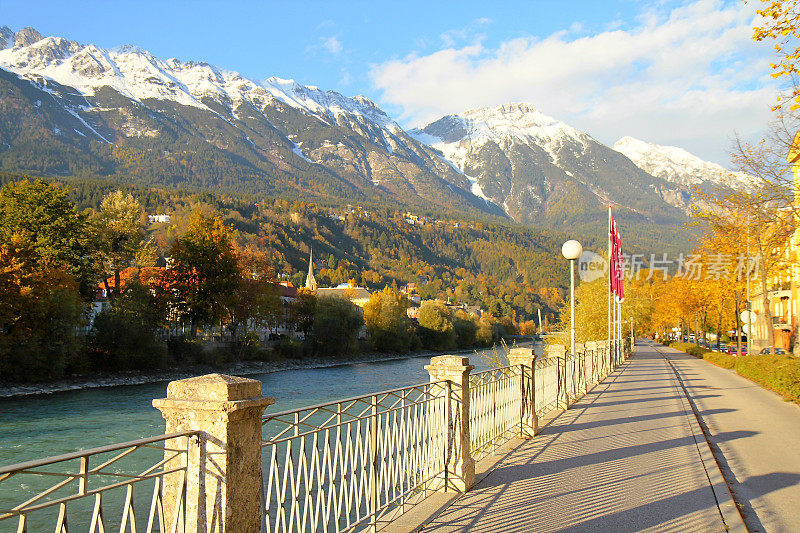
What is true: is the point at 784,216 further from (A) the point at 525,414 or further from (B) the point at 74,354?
(B) the point at 74,354

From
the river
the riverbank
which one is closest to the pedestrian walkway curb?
the river

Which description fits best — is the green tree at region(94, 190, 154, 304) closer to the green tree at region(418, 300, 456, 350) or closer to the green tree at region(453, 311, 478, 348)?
the green tree at region(418, 300, 456, 350)

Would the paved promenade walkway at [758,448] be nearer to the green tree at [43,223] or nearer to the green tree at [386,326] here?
the green tree at [43,223]

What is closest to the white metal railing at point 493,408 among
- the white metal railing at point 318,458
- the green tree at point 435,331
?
the white metal railing at point 318,458

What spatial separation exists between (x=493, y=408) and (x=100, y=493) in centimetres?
607

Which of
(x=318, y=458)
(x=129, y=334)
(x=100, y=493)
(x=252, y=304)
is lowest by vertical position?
(x=318, y=458)

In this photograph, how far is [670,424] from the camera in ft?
35.5

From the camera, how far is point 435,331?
237 feet

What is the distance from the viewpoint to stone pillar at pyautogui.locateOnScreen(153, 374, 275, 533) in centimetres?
301

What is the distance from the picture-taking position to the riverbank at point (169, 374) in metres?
29.8

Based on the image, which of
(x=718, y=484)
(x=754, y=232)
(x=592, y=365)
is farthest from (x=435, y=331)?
(x=718, y=484)

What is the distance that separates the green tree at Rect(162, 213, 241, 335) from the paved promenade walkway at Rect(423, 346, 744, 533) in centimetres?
3298

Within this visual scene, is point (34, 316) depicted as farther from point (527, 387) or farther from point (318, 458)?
point (318, 458)

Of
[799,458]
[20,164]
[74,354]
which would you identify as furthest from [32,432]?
[20,164]
